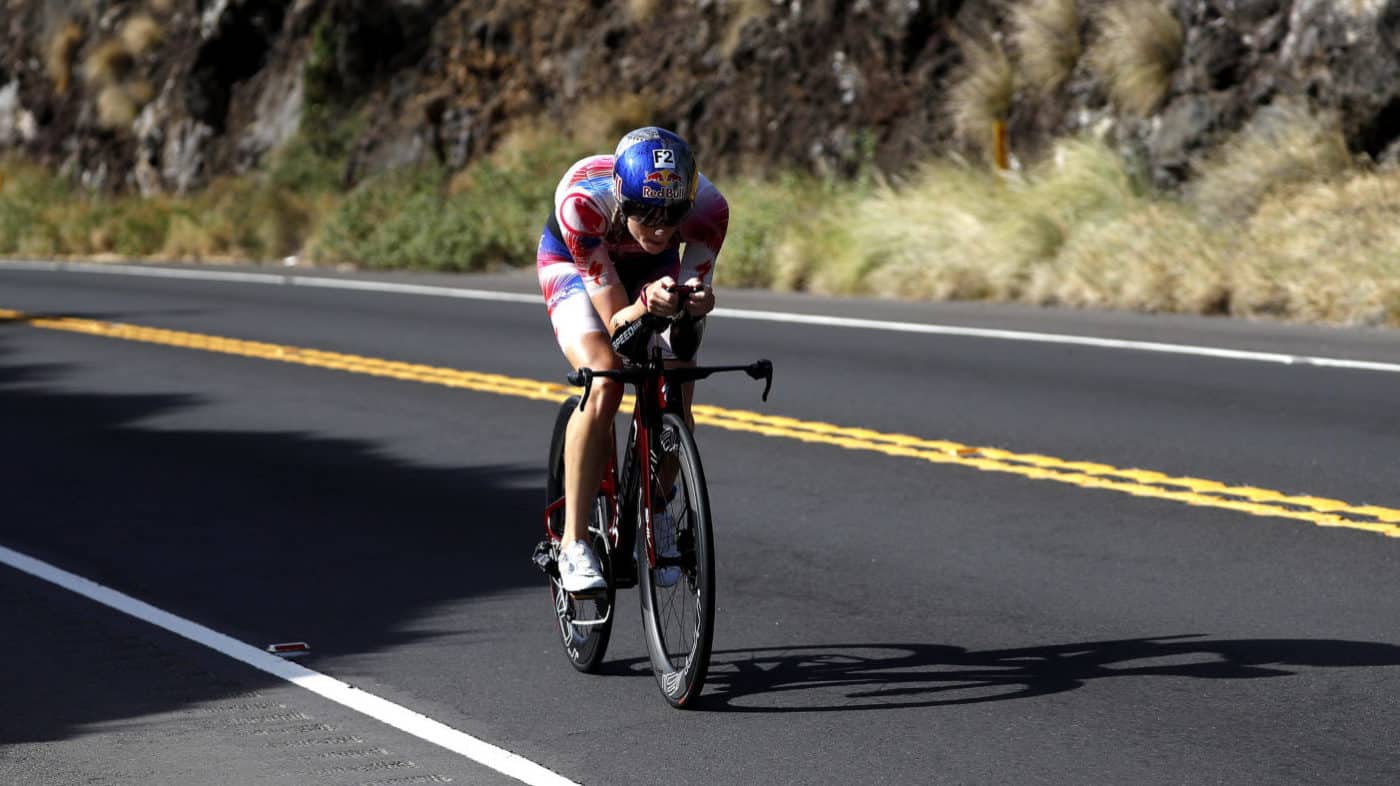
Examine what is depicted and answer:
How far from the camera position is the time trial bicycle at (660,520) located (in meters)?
6.19

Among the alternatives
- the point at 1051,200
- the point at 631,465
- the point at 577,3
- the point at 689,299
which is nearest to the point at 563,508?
the point at 631,465

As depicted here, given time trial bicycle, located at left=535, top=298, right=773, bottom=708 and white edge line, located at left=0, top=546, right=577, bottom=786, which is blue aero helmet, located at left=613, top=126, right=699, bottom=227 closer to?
time trial bicycle, located at left=535, top=298, right=773, bottom=708

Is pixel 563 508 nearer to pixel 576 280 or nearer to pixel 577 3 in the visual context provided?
pixel 576 280

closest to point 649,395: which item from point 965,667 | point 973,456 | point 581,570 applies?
point 581,570

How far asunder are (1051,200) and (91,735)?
17081mm

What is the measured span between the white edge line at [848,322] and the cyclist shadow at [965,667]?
7.42m

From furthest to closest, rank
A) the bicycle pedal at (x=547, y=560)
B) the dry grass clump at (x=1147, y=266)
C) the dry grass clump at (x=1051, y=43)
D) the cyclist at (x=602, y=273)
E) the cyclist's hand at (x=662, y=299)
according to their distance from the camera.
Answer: the dry grass clump at (x=1051, y=43)
the dry grass clump at (x=1147, y=266)
the bicycle pedal at (x=547, y=560)
the cyclist at (x=602, y=273)
the cyclist's hand at (x=662, y=299)

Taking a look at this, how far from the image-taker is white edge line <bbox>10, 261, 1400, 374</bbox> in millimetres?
14609

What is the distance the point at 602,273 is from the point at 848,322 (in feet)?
41.2

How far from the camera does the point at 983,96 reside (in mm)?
27156

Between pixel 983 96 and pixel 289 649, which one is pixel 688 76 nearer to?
pixel 983 96

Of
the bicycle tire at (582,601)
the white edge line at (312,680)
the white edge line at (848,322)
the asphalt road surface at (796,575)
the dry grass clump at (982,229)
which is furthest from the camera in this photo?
the dry grass clump at (982,229)

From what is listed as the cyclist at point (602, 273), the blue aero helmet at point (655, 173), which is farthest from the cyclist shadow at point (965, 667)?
the blue aero helmet at point (655, 173)

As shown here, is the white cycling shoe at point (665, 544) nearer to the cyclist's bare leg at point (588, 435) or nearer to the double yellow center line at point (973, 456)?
the cyclist's bare leg at point (588, 435)
